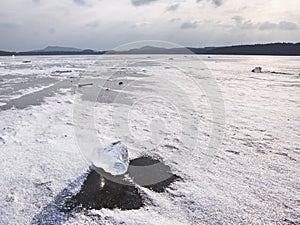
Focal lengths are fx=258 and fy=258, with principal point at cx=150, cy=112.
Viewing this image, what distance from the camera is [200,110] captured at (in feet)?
24.2

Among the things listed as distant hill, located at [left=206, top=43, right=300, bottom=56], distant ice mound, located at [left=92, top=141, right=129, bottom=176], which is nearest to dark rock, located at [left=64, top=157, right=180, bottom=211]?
distant ice mound, located at [left=92, top=141, right=129, bottom=176]

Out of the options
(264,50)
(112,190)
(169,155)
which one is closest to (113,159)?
(112,190)

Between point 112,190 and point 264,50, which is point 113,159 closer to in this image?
point 112,190

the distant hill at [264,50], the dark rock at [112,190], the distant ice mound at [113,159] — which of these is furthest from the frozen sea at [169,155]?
the distant hill at [264,50]

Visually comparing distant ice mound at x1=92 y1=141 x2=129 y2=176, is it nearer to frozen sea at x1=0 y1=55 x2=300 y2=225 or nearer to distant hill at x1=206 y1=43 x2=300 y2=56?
frozen sea at x1=0 y1=55 x2=300 y2=225

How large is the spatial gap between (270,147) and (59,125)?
4.30m

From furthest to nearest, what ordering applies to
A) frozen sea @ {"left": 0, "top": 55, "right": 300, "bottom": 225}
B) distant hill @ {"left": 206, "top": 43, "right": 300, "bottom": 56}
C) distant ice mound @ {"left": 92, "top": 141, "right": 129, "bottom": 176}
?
distant hill @ {"left": 206, "top": 43, "right": 300, "bottom": 56} → distant ice mound @ {"left": 92, "top": 141, "right": 129, "bottom": 176} → frozen sea @ {"left": 0, "top": 55, "right": 300, "bottom": 225}

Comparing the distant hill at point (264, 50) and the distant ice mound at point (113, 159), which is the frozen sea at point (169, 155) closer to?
the distant ice mound at point (113, 159)

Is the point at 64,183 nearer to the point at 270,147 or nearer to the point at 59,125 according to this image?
the point at 59,125

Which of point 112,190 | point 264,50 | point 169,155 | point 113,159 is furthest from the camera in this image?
point 264,50

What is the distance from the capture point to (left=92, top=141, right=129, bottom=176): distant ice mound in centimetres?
344

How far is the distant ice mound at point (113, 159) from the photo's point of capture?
3436 millimetres

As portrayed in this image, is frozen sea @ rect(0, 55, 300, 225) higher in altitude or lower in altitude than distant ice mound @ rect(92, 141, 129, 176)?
lower

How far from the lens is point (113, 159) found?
11.4 feet
